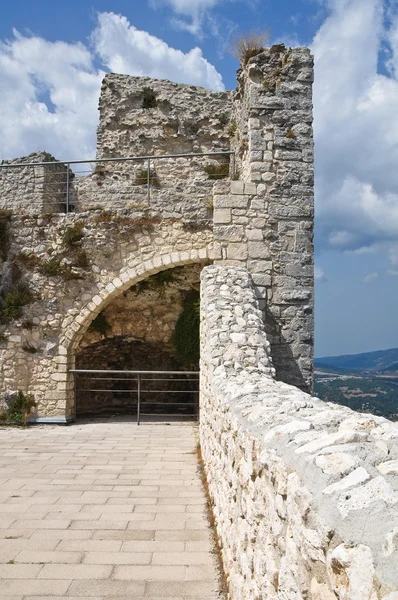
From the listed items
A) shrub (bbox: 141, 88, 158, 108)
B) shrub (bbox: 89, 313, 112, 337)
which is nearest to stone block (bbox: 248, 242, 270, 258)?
shrub (bbox: 89, 313, 112, 337)

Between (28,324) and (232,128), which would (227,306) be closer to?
(28,324)

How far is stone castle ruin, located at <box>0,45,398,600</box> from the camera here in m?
1.45

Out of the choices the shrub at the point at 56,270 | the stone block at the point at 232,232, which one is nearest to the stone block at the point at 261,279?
the stone block at the point at 232,232

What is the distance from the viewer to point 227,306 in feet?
20.1

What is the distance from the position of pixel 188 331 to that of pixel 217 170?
4.21 m

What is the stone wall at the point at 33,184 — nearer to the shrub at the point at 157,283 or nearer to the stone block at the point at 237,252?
the shrub at the point at 157,283

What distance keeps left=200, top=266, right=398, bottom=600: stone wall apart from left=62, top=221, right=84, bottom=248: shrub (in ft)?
20.0

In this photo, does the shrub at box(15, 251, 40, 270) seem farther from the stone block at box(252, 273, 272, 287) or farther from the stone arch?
the stone block at box(252, 273, 272, 287)

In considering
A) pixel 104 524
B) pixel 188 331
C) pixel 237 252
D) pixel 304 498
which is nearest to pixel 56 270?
pixel 188 331

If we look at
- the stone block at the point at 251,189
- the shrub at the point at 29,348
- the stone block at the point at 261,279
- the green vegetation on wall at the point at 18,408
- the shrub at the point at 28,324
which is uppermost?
the stone block at the point at 251,189

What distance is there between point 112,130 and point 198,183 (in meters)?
2.53

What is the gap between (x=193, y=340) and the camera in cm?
952

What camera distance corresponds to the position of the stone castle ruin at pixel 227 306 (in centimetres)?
145

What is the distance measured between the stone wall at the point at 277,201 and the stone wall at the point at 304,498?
4.52 meters
